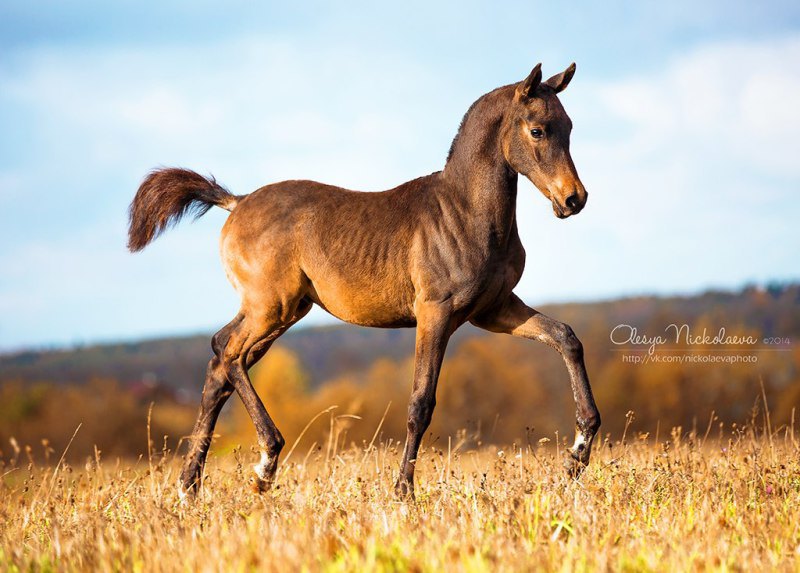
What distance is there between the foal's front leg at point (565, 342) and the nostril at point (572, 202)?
102cm

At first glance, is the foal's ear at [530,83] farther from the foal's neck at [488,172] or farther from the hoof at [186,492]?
the hoof at [186,492]

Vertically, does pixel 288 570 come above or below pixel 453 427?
above

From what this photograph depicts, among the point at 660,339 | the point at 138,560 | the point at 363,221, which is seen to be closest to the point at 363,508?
the point at 138,560

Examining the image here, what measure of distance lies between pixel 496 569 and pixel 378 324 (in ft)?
11.4

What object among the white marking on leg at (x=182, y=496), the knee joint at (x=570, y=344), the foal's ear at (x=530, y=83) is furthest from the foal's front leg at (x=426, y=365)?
the foal's ear at (x=530, y=83)

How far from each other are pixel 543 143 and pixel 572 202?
0.52 m

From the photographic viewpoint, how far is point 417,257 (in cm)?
691

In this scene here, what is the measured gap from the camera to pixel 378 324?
286 inches

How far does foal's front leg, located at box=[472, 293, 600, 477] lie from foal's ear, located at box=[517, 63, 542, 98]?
1638 mm

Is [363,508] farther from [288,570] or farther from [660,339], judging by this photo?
[660,339]

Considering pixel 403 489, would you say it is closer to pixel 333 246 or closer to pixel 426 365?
pixel 426 365

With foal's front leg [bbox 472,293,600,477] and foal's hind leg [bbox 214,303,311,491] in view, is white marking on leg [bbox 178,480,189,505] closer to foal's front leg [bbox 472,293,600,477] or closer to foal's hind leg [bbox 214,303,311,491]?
foal's hind leg [bbox 214,303,311,491]

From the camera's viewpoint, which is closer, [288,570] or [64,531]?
[288,570]

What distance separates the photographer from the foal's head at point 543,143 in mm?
6531
